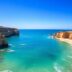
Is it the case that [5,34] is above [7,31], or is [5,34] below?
below

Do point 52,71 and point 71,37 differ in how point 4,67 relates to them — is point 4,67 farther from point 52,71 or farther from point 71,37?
point 71,37

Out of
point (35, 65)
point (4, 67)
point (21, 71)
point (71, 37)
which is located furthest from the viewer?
point (71, 37)

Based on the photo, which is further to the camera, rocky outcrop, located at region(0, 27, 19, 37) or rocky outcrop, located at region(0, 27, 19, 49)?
rocky outcrop, located at region(0, 27, 19, 37)

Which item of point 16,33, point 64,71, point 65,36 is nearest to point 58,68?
point 64,71

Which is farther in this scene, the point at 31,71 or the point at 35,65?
the point at 35,65

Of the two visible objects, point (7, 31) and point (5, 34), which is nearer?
point (5, 34)

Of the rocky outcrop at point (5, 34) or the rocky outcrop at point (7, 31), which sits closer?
the rocky outcrop at point (5, 34)

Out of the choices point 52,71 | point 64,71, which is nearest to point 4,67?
point 52,71

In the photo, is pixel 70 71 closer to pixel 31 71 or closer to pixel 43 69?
pixel 43 69

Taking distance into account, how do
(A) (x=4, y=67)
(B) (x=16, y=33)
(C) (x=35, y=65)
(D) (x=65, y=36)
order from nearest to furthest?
(A) (x=4, y=67)
(C) (x=35, y=65)
(D) (x=65, y=36)
(B) (x=16, y=33)
